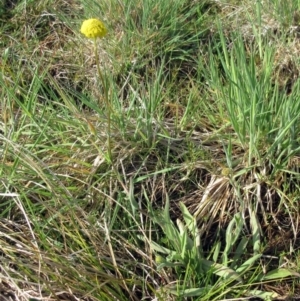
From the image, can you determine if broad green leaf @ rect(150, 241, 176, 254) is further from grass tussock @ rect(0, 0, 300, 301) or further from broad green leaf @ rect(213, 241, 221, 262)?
broad green leaf @ rect(213, 241, 221, 262)

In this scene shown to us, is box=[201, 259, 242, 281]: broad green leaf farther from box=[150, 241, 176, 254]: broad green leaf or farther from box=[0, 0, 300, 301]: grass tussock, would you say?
box=[150, 241, 176, 254]: broad green leaf

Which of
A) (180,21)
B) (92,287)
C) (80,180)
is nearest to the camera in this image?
(92,287)

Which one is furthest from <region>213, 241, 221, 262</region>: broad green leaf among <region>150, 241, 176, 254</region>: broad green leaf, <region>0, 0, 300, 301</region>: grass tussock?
<region>150, 241, 176, 254</region>: broad green leaf

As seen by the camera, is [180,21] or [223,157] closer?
[223,157]

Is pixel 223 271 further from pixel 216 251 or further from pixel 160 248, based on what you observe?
pixel 160 248

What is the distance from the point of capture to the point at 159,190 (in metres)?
1.47

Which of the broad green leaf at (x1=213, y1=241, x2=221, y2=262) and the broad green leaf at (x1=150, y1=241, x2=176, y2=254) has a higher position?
the broad green leaf at (x1=150, y1=241, x2=176, y2=254)

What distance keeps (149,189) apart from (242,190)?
247 millimetres

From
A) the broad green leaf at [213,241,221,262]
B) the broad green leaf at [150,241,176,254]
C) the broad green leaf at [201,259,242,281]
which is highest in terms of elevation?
the broad green leaf at [150,241,176,254]

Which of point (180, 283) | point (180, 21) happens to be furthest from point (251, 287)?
point (180, 21)

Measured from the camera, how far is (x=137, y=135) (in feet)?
5.02

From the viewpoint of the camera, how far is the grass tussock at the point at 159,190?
1261 mm

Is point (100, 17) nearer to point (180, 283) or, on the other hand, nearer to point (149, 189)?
Answer: point (149, 189)

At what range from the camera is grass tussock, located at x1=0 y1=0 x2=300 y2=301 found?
126 centimetres
